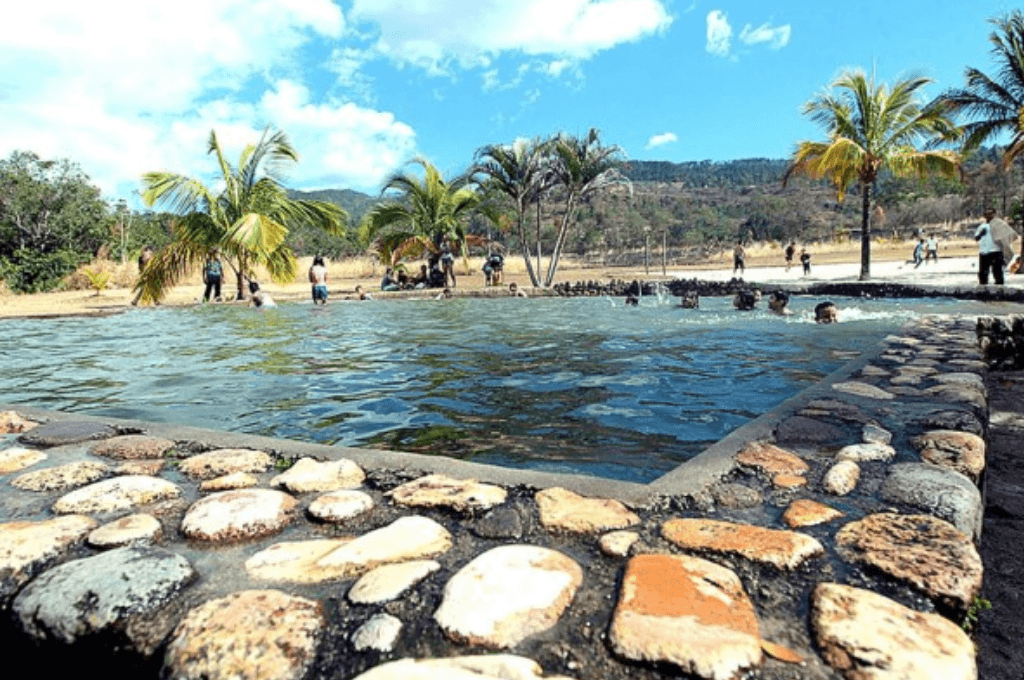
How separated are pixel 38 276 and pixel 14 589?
27672 millimetres

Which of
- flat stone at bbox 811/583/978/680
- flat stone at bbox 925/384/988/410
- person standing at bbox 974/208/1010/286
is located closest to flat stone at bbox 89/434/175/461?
flat stone at bbox 811/583/978/680

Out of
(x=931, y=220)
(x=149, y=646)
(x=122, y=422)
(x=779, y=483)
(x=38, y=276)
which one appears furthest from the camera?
(x=931, y=220)

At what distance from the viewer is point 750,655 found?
1098mm

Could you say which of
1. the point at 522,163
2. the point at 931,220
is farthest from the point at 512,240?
the point at 522,163

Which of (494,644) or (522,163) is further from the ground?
(522,163)

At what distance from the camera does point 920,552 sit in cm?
146

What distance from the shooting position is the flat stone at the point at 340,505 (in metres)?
1.79

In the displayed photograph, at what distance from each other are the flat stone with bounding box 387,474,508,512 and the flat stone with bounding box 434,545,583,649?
0.32 metres

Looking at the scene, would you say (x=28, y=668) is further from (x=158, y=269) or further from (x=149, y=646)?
(x=158, y=269)

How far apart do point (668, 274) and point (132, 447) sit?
25.9 m

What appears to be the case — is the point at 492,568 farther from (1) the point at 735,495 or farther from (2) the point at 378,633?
(1) the point at 735,495

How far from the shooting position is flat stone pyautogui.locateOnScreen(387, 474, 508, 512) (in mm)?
1835

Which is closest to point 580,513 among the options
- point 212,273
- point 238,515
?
point 238,515

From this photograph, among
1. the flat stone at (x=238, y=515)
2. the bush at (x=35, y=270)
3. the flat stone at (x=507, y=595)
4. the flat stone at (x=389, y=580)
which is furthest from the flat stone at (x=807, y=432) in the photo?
the bush at (x=35, y=270)
